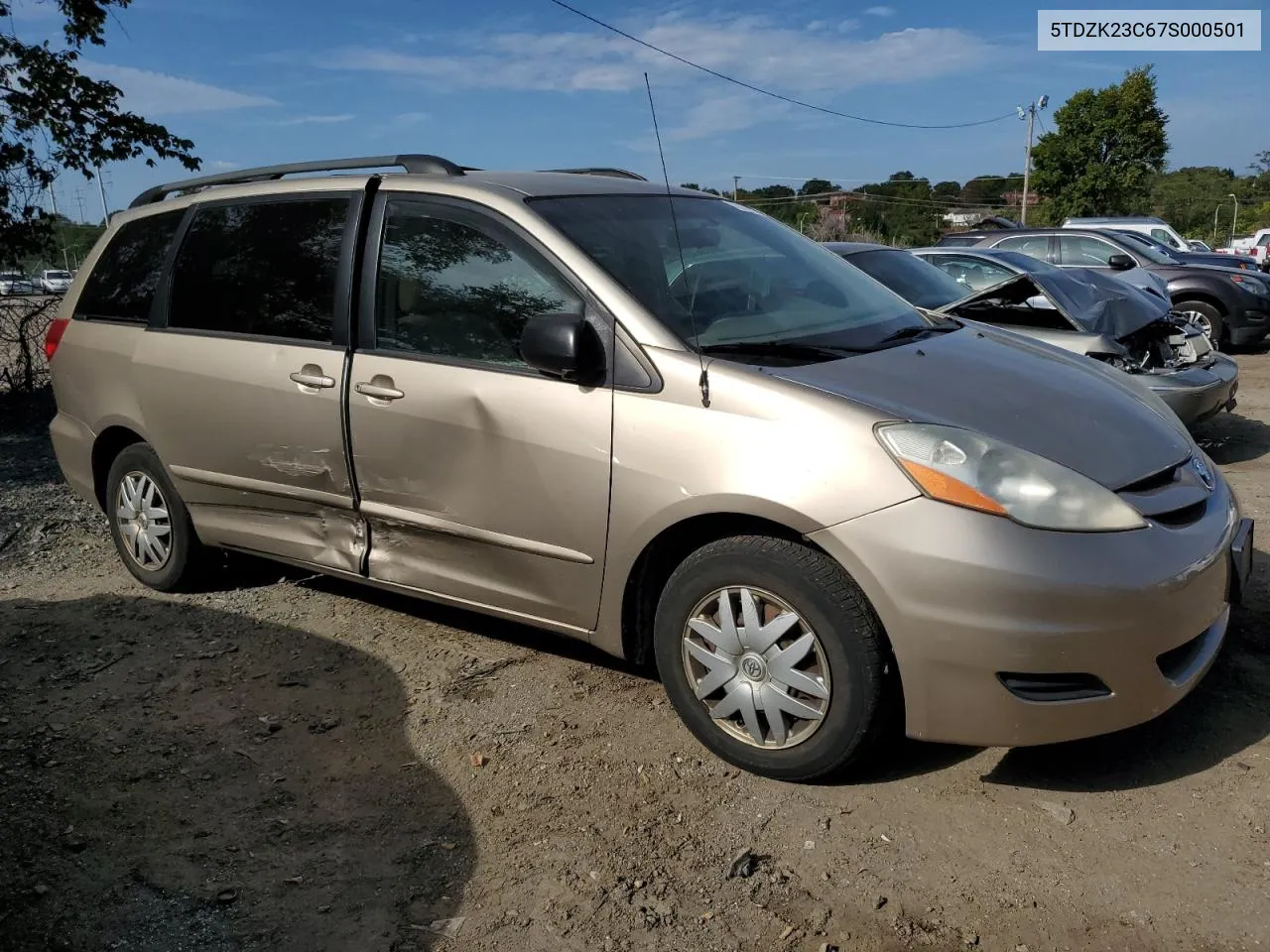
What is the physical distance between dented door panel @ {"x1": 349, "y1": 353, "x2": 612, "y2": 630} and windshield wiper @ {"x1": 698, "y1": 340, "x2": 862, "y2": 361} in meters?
0.38

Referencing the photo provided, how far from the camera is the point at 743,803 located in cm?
297

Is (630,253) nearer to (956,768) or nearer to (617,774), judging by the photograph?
(617,774)

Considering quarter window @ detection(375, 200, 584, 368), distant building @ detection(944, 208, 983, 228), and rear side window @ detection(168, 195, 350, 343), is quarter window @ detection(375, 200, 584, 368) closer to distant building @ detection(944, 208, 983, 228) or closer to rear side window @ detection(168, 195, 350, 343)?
rear side window @ detection(168, 195, 350, 343)

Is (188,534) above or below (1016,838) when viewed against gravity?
above

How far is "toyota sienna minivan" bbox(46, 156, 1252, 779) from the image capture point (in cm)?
271

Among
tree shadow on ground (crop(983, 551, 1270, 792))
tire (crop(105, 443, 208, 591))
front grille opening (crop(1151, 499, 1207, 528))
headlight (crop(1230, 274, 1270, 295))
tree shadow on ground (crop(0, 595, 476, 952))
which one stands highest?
headlight (crop(1230, 274, 1270, 295))

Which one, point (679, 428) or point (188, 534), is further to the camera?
point (188, 534)

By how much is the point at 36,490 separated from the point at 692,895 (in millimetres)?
5819

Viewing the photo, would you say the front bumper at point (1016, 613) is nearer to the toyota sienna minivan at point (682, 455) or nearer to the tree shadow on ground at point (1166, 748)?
the toyota sienna minivan at point (682, 455)

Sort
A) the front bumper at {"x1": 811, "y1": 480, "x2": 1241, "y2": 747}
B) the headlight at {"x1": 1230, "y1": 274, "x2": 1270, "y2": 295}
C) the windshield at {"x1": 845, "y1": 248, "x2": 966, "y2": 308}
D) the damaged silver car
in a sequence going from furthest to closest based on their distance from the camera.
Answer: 1. the headlight at {"x1": 1230, "y1": 274, "x2": 1270, "y2": 295}
2. the windshield at {"x1": 845, "y1": 248, "x2": 966, "y2": 308}
3. the damaged silver car
4. the front bumper at {"x1": 811, "y1": 480, "x2": 1241, "y2": 747}

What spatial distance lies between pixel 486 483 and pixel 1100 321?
512 cm

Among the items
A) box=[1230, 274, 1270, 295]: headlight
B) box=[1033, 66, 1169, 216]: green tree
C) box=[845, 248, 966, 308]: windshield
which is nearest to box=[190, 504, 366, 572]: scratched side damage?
box=[845, 248, 966, 308]: windshield

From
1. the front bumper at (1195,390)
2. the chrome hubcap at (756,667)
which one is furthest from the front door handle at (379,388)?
the front bumper at (1195,390)

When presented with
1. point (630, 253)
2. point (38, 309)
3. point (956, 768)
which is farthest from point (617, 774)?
point (38, 309)
